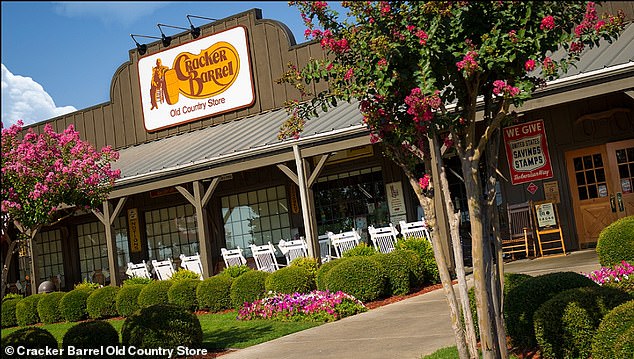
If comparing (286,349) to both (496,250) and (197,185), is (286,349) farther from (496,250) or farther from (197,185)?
(197,185)

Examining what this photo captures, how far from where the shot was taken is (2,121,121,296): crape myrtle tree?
8805 mm

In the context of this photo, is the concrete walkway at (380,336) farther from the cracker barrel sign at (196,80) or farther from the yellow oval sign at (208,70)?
the yellow oval sign at (208,70)

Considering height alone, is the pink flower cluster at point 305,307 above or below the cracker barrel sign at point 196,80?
below

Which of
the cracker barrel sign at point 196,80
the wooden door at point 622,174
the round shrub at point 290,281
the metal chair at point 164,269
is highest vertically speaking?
the cracker barrel sign at point 196,80

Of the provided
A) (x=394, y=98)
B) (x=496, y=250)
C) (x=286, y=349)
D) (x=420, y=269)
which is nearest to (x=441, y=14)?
(x=394, y=98)

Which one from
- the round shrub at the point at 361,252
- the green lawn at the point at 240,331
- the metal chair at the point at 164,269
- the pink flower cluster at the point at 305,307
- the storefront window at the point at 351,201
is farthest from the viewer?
the metal chair at the point at 164,269

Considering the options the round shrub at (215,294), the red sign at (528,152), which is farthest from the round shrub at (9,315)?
the red sign at (528,152)

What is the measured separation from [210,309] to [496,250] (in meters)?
8.97

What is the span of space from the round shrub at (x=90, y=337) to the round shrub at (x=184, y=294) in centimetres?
556

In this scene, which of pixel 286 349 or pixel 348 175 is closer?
pixel 286 349

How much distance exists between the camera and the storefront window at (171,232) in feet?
67.3

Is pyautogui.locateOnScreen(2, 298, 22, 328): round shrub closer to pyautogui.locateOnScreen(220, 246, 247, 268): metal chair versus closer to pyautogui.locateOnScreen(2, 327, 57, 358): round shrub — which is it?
pyautogui.locateOnScreen(220, 246, 247, 268): metal chair

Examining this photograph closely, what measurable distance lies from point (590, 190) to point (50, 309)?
36.4ft

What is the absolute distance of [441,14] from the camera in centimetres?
529
